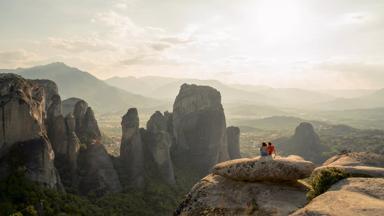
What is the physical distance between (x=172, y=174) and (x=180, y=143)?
77.7 ft

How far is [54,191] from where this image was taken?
223ft

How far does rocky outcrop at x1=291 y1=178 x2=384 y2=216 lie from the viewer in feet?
46.0

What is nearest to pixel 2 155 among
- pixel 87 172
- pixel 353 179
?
pixel 87 172

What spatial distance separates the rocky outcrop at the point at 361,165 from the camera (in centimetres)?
2075

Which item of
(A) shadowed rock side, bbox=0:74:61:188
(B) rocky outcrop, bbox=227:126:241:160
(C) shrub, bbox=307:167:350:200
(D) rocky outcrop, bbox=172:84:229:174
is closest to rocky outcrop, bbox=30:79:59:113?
(A) shadowed rock side, bbox=0:74:61:188

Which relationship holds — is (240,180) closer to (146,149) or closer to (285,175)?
(285,175)

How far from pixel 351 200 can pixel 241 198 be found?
28.1 feet

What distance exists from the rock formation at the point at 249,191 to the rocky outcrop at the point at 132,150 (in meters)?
77.1

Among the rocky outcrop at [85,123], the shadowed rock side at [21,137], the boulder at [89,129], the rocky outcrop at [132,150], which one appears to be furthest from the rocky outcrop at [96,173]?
the shadowed rock side at [21,137]

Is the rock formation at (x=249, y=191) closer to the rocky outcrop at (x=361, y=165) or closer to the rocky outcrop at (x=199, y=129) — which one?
the rocky outcrop at (x=361, y=165)

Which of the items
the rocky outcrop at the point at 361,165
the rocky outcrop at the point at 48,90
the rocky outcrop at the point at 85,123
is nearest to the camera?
the rocky outcrop at the point at 361,165

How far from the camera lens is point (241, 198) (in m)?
23.1

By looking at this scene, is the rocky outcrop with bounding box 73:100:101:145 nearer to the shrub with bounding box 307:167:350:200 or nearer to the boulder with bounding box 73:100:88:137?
the boulder with bounding box 73:100:88:137

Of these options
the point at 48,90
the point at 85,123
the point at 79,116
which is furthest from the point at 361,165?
the point at 79,116
